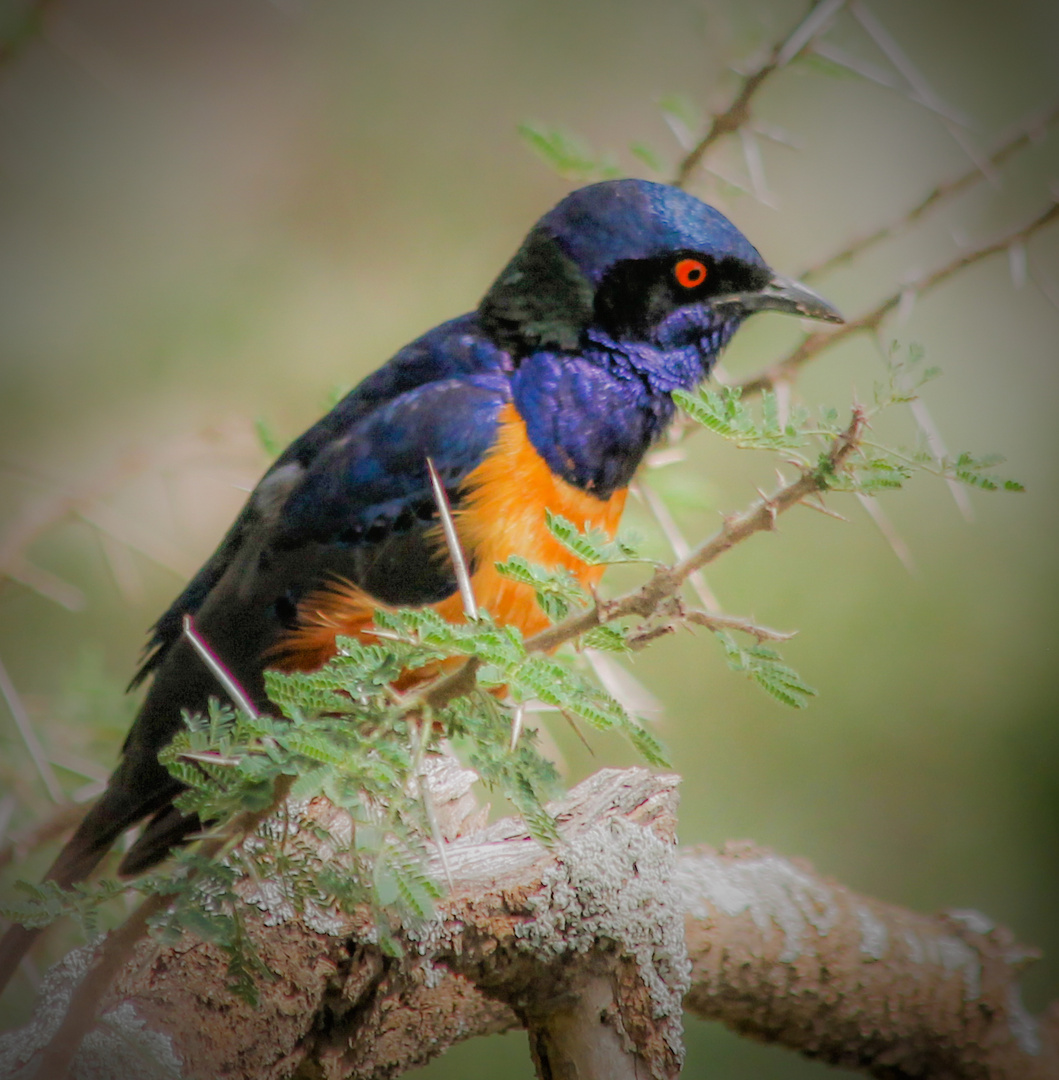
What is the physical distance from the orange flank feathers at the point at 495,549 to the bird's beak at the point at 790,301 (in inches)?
16.9

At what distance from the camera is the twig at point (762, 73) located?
5.60 ft

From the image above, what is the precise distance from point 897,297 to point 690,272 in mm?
331

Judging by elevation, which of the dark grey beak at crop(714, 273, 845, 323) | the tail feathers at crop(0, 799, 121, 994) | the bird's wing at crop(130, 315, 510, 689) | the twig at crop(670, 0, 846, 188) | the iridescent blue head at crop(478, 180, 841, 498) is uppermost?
the twig at crop(670, 0, 846, 188)

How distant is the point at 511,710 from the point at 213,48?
2321 mm

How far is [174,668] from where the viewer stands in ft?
5.26

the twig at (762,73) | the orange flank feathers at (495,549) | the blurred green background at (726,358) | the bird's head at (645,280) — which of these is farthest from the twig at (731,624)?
the blurred green background at (726,358)

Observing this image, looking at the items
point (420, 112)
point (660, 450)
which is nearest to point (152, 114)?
point (420, 112)

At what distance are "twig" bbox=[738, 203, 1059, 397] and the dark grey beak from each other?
1.5 inches

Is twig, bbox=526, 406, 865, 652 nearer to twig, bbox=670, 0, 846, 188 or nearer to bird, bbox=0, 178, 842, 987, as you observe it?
bird, bbox=0, 178, 842, 987

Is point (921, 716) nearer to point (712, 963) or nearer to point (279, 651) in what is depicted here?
point (712, 963)

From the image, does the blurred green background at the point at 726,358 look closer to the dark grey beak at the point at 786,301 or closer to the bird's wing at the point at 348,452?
the bird's wing at the point at 348,452

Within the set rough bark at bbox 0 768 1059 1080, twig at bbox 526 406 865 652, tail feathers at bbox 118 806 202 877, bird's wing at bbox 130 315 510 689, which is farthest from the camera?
bird's wing at bbox 130 315 510 689

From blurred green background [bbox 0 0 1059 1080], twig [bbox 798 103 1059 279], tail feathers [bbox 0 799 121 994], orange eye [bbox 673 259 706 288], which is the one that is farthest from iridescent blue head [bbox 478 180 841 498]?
blurred green background [bbox 0 0 1059 1080]

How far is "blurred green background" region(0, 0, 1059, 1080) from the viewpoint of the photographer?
9.39 ft
